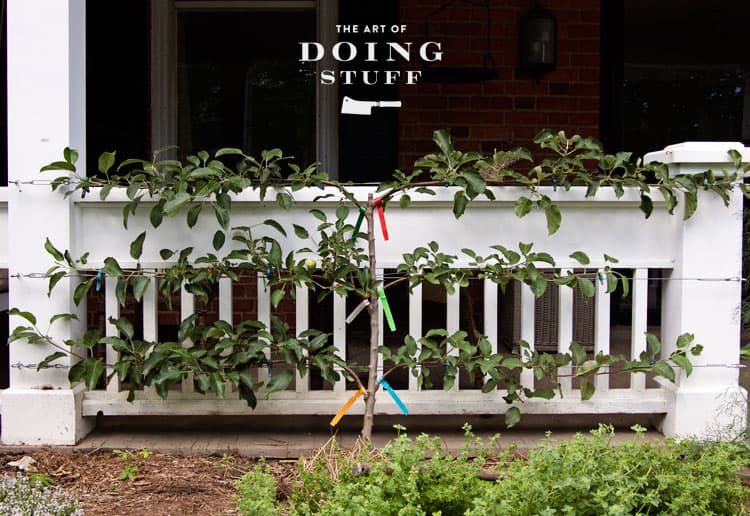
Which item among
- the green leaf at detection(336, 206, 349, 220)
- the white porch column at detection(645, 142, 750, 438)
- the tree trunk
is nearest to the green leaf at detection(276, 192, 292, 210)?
the green leaf at detection(336, 206, 349, 220)

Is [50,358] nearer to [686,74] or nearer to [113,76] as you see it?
[113,76]

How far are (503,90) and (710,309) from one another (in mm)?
2497

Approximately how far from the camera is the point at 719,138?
577cm

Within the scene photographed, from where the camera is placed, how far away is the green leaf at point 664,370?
2.88 m

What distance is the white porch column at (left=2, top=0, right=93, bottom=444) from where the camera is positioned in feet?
9.67

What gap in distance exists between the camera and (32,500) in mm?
2334

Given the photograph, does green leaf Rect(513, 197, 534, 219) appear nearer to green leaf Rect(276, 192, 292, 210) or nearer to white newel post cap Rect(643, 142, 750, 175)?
white newel post cap Rect(643, 142, 750, 175)

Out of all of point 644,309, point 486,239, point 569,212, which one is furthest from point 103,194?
point 644,309

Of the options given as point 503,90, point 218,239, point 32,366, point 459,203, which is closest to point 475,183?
point 459,203

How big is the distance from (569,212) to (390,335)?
1952 millimetres

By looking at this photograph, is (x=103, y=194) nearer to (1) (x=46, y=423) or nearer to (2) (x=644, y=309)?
(1) (x=46, y=423)

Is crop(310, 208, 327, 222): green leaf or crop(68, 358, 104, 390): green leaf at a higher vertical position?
crop(310, 208, 327, 222): green leaf

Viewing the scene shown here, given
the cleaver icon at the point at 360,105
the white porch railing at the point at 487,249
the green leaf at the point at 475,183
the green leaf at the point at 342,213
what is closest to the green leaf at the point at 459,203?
the green leaf at the point at 475,183

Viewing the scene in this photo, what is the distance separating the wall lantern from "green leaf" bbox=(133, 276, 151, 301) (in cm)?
304
